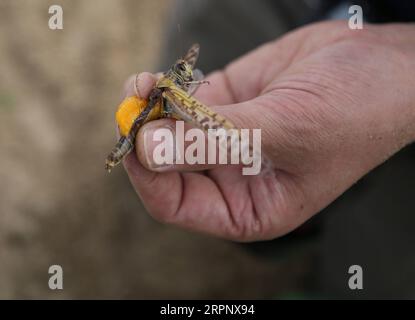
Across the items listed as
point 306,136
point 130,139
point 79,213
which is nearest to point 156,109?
point 130,139

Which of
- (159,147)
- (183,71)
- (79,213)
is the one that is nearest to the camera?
(159,147)

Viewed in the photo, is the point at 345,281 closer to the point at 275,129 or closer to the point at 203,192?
the point at 203,192

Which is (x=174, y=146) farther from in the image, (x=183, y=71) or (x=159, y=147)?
(x=183, y=71)

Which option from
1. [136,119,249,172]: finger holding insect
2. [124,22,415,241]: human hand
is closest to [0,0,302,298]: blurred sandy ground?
[124,22,415,241]: human hand

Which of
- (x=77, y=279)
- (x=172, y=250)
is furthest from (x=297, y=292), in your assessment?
(x=77, y=279)

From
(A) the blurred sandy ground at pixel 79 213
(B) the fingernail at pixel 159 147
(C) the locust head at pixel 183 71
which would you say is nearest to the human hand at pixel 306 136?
(B) the fingernail at pixel 159 147

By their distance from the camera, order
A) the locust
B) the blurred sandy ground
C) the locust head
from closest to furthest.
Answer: the locust < the locust head < the blurred sandy ground

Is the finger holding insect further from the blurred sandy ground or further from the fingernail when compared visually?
the blurred sandy ground
